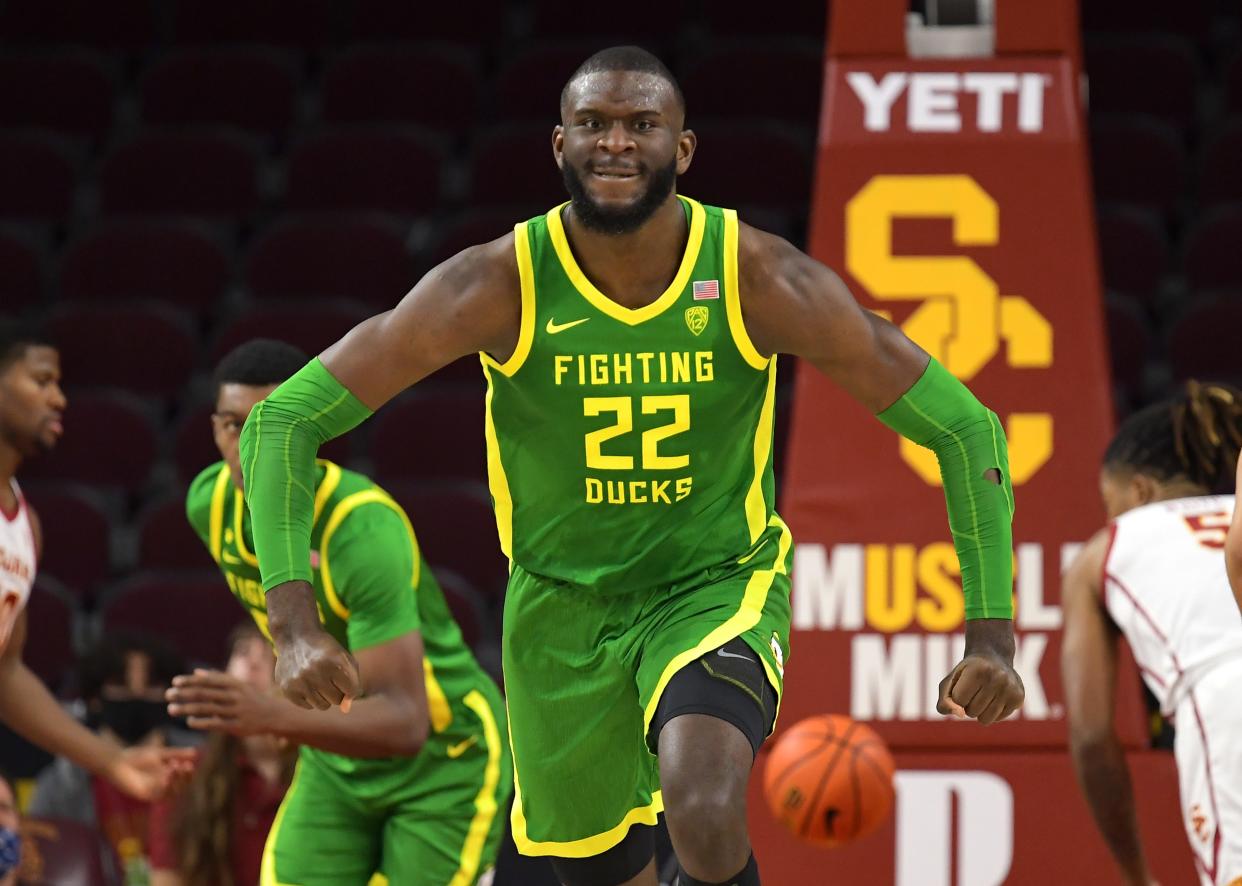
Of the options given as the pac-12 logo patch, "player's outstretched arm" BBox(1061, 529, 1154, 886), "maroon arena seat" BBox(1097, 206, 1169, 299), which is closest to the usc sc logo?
"player's outstretched arm" BBox(1061, 529, 1154, 886)

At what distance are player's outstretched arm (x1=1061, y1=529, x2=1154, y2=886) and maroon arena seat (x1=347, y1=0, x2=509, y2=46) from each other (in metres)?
6.76

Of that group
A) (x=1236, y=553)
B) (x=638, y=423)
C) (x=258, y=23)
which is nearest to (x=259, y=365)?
(x=638, y=423)

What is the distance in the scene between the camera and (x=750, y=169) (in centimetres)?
895

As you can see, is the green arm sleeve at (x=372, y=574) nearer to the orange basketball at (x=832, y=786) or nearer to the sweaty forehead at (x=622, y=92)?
the orange basketball at (x=832, y=786)

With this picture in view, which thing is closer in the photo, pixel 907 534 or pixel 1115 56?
pixel 907 534

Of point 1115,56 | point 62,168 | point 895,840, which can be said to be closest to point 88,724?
point 895,840

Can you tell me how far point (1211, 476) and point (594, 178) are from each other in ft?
6.41

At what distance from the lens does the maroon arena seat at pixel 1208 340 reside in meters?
7.82

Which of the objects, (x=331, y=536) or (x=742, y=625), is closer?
(x=742, y=625)

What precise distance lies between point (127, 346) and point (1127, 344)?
169 inches

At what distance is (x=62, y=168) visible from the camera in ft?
32.1

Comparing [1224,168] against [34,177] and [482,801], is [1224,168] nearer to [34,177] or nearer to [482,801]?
[482,801]

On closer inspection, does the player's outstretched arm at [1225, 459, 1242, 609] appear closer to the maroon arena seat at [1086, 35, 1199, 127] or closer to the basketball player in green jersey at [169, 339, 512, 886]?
the basketball player in green jersey at [169, 339, 512, 886]

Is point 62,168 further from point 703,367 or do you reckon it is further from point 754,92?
point 703,367
